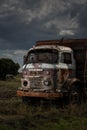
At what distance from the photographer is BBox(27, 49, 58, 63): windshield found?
1680 cm

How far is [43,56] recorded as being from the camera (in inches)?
672

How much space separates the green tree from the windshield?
124 feet

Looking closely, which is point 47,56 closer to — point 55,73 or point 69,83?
point 55,73

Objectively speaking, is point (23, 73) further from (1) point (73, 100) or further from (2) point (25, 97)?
(1) point (73, 100)

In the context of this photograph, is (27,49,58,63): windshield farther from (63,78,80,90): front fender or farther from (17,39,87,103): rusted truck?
(63,78,80,90): front fender

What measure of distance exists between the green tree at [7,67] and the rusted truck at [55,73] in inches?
1477

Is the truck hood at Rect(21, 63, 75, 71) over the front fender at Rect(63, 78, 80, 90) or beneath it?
over

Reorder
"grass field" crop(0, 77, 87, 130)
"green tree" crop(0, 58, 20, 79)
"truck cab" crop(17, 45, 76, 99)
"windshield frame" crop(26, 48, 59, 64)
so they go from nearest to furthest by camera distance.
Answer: "grass field" crop(0, 77, 87, 130) < "truck cab" crop(17, 45, 76, 99) < "windshield frame" crop(26, 48, 59, 64) < "green tree" crop(0, 58, 20, 79)

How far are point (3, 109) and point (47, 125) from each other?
14.8 ft

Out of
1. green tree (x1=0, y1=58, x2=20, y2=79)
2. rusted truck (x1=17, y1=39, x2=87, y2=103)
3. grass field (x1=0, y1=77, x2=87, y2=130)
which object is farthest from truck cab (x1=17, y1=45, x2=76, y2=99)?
green tree (x1=0, y1=58, x2=20, y2=79)

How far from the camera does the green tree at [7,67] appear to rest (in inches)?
2214

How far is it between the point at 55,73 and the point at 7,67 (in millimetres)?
42259

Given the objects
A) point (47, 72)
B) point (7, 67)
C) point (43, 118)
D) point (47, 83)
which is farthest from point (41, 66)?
point (7, 67)

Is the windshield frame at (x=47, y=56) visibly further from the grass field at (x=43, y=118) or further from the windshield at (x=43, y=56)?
the grass field at (x=43, y=118)
